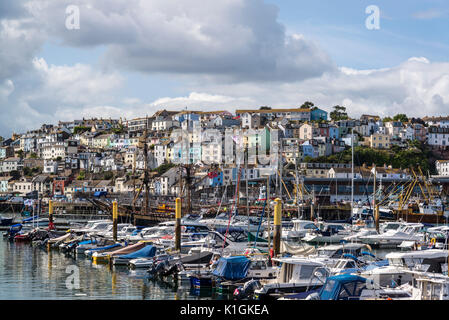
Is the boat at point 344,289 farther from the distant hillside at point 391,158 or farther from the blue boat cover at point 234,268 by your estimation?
the distant hillside at point 391,158

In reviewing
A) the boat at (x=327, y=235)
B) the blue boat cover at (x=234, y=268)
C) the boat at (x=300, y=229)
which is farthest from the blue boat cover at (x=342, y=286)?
the boat at (x=300, y=229)

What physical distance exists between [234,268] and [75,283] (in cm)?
860

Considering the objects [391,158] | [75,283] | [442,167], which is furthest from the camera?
[391,158]

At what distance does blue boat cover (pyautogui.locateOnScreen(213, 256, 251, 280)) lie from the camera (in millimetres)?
28984

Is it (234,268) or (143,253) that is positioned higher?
(234,268)

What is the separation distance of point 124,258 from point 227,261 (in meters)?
11.0

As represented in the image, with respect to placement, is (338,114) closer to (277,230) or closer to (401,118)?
(401,118)

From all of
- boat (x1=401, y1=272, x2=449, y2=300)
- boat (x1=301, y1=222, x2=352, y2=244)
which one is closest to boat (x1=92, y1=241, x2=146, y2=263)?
boat (x1=301, y1=222, x2=352, y2=244)

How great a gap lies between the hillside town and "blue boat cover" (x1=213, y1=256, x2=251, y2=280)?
71.7 meters

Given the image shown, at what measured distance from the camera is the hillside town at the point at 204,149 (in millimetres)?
119625

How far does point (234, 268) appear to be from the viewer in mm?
29094

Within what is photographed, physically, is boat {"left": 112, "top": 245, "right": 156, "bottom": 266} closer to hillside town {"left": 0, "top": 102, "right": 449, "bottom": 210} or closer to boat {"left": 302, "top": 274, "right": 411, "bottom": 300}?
boat {"left": 302, "top": 274, "right": 411, "bottom": 300}

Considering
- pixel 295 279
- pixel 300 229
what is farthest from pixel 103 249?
pixel 300 229
